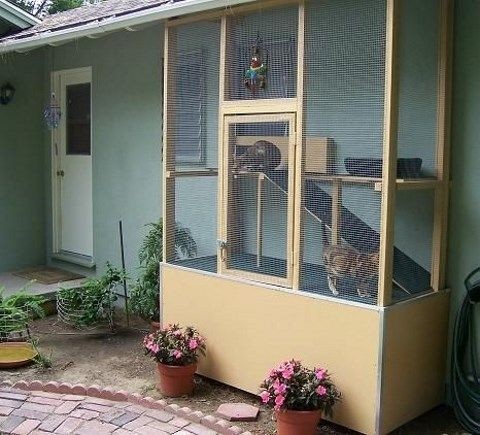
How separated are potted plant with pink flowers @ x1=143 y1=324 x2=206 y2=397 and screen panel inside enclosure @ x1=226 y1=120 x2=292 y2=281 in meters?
0.56

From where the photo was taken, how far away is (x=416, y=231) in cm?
374

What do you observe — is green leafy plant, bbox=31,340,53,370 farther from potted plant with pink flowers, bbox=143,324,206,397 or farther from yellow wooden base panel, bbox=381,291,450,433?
yellow wooden base panel, bbox=381,291,450,433

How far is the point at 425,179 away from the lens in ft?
11.7

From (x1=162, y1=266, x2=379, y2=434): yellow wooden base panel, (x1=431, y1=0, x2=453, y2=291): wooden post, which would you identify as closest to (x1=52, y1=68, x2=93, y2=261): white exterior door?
(x1=162, y1=266, x2=379, y2=434): yellow wooden base panel

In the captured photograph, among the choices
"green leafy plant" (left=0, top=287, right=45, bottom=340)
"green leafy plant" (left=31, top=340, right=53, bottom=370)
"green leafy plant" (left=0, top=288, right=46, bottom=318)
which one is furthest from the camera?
"green leafy plant" (left=0, top=288, right=46, bottom=318)

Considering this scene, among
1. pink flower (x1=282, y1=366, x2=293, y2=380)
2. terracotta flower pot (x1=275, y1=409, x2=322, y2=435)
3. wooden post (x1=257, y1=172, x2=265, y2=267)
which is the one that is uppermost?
wooden post (x1=257, y1=172, x2=265, y2=267)

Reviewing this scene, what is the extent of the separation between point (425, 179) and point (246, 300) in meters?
1.25

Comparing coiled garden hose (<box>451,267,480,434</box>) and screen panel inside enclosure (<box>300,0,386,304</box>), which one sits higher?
screen panel inside enclosure (<box>300,0,386,304</box>)

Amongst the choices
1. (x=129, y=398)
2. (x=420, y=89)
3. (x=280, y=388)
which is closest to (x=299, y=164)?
(x=420, y=89)

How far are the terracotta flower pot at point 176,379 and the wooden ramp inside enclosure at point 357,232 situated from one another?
4.11ft

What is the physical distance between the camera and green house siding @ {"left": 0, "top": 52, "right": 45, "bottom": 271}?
6590 millimetres

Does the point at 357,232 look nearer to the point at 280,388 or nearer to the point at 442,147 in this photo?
the point at 442,147

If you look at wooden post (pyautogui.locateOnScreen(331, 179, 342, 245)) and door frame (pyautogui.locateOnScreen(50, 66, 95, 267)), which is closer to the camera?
wooden post (pyautogui.locateOnScreen(331, 179, 342, 245))

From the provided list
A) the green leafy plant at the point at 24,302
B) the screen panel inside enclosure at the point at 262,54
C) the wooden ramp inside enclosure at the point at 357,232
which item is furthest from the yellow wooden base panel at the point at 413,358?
the green leafy plant at the point at 24,302
